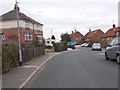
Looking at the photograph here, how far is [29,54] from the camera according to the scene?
25.5m

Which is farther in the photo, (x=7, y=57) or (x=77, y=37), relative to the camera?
(x=77, y=37)

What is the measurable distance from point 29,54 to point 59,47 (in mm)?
31568

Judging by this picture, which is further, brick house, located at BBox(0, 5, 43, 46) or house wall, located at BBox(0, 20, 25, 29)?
house wall, located at BBox(0, 20, 25, 29)

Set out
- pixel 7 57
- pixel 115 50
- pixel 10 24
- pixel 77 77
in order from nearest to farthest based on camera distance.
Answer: pixel 77 77, pixel 7 57, pixel 115 50, pixel 10 24

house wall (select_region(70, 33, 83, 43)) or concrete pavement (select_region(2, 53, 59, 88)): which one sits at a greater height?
house wall (select_region(70, 33, 83, 43))

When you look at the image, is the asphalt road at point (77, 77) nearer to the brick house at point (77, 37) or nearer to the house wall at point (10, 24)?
the house wall at point (10, 24)

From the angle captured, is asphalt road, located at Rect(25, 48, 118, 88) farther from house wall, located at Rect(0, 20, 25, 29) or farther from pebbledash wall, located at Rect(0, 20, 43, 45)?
house wall, located at Rect(0, 20, 25, 29)

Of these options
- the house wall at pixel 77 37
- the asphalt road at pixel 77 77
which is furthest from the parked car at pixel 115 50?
the house wall at pixel 77 37

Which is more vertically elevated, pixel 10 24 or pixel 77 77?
pixel 10 24

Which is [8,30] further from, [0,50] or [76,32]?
[76,32]

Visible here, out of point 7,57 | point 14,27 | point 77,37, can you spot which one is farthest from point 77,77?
point 77,37

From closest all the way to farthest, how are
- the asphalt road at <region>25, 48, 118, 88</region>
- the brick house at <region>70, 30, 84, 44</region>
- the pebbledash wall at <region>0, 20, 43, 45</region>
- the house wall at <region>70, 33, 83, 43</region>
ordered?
the asphalt road at <region>25, 48, 118, 88</region> < the pebbledash wall at <region>0, 20, 43, 45</region> < the brick house at <region>70, 30, 84, 44</region> < the house wall at <region>70, 33, 83, 43</region>

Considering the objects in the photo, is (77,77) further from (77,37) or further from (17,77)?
(77,37)

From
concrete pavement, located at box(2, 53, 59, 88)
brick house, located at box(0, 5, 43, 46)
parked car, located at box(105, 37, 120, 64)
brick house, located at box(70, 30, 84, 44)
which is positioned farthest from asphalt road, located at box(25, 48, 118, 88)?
brick house, located at box(70, 30, 84, 44)
